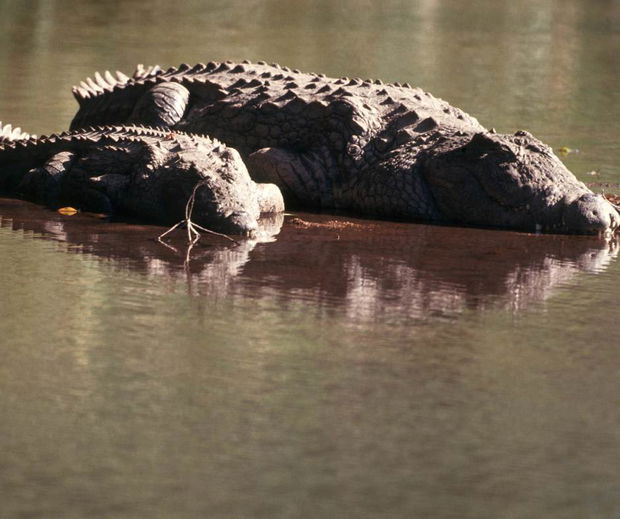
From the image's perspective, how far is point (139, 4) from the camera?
90.6 feet

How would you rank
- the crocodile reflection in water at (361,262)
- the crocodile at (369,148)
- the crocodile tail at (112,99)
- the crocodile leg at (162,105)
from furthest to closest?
the crocodile tail at (112,99) → the crocodile leg at (162,105) → the crocodile at (369,148) → the crocodile reflection in water at (361,262)

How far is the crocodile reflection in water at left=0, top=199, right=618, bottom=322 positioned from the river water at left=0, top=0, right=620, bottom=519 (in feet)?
0.08

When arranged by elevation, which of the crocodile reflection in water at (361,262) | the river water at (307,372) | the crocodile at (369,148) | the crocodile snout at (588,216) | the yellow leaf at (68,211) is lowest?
the river water at (307,372)

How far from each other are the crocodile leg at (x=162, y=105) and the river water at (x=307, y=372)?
5.67ft

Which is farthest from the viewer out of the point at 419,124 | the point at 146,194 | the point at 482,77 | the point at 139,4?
the point at 139,4

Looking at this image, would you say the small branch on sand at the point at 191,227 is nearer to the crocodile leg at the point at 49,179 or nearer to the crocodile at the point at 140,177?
the crocodile at the point at 140,177

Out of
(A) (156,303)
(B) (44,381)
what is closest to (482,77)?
(A) (156,303)

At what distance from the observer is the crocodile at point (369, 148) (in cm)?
989

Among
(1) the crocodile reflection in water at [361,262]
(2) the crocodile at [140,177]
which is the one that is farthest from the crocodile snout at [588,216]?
(2) the crocodile at [140,177]

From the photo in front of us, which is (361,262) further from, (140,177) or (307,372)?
(307,372)

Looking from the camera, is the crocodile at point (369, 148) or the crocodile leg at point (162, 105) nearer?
the crocodile at point (369, 148)

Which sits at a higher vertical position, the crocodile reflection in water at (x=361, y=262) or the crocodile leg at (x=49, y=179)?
the crocodile leg at (x=49, y=179)

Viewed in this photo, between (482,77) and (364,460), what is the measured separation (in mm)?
14291

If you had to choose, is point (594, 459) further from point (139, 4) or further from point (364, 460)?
point (139, 4)
